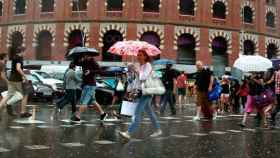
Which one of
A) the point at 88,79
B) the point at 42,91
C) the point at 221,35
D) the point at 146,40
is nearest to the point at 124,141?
the point at 88,79

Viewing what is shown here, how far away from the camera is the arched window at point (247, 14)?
45.0 meters

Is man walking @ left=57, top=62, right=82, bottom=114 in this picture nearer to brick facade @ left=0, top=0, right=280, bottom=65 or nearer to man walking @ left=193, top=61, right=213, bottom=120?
man walking @ left=193, top=61, right=213, bottom=120

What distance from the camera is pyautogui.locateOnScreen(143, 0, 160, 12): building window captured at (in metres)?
41.1

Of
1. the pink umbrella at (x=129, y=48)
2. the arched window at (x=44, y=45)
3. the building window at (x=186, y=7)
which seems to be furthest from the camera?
the arched window at (x=44, y=45)

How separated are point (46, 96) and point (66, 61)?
682 inches

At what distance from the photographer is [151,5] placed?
41188 mm

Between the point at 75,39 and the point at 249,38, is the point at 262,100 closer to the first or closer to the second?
the point at 75,39

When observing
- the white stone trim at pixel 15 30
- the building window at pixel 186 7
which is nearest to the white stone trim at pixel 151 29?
the building window at pixel 186 7

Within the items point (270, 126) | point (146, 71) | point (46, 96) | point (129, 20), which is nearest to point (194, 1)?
point (129, 20)

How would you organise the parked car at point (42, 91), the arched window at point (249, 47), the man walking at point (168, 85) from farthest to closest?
the arched window at point (249, 47)
the parked car at point (42, 91)
the man walking at point (168, 85)

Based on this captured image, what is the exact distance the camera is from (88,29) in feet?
133

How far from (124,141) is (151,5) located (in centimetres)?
3301

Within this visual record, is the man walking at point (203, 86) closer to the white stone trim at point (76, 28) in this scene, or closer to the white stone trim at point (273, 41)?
the white stone trim at point (76, 28)

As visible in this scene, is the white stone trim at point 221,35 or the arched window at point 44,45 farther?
the arched window at point 44,45
